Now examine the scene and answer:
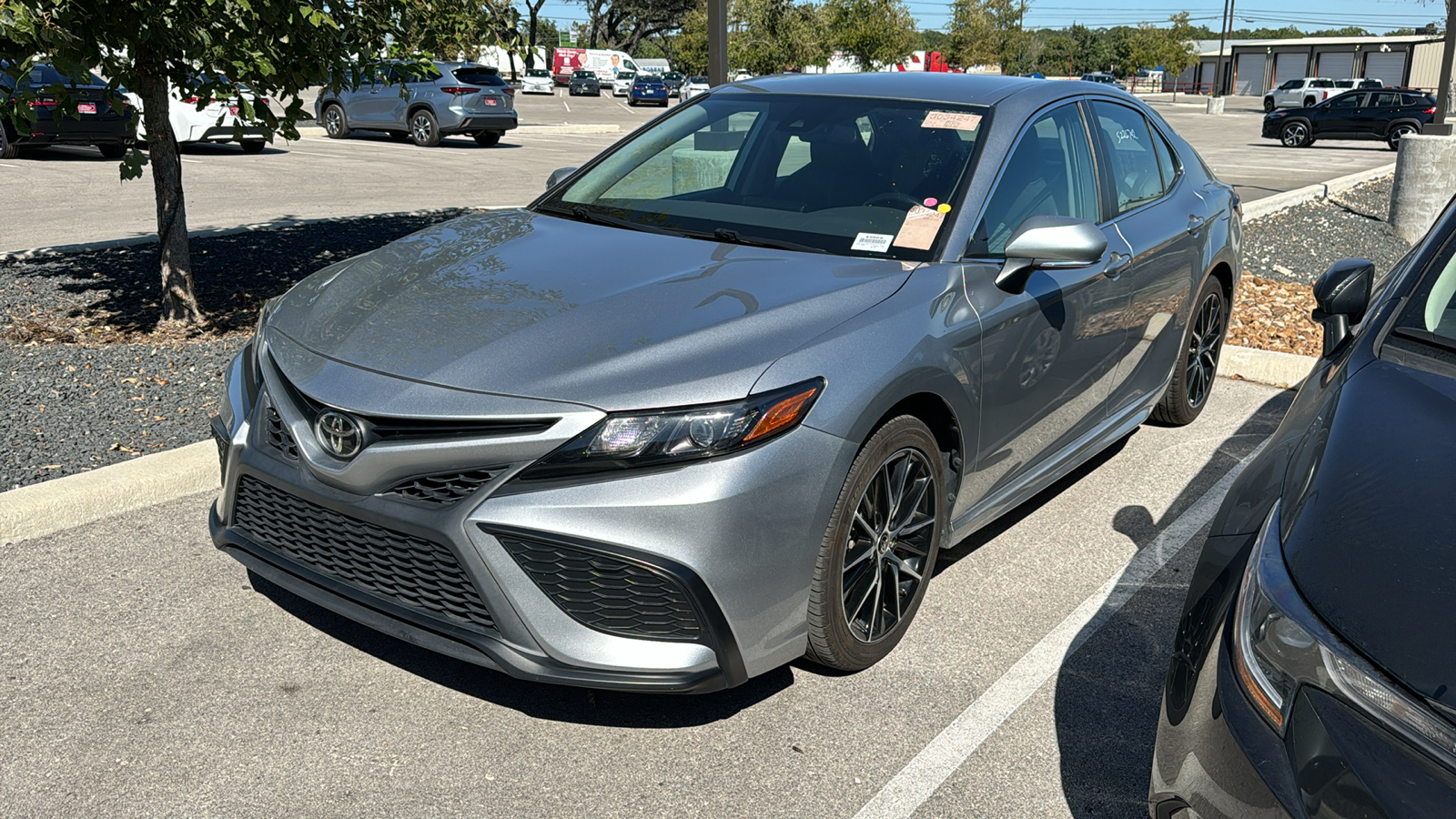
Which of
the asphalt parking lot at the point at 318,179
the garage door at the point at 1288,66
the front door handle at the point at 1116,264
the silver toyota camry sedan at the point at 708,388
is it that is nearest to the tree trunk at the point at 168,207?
the asphalt parking lot at the point at 318,179

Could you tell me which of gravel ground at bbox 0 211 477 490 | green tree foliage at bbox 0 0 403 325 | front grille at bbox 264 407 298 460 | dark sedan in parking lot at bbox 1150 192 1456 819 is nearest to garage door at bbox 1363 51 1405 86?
gravel ground at bbox 0 211 477 490

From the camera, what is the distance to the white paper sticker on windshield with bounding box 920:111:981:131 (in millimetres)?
4145

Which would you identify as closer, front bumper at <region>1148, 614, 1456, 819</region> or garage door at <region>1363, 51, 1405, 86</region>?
front bumper at <region>1148, 614, 1456, 819</region>

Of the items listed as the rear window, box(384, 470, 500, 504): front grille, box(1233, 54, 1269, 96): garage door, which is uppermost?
box(1233, 54, 1269, 96): garage door

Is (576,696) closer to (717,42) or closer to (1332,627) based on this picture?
(1332,627)

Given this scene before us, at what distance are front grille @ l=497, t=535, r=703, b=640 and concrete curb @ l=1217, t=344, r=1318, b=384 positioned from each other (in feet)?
16.4

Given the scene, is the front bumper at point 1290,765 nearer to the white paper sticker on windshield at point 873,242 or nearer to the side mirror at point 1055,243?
the side mirror at point 1055,243

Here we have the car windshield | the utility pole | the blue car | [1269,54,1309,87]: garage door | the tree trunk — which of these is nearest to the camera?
the car windshield

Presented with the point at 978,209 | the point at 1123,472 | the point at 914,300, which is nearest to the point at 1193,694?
the point at 914,300

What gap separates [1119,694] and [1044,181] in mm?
1849

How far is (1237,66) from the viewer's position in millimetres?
96812

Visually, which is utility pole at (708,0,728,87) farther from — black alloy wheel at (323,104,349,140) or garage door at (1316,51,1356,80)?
garage door at (1316,51,1356,80)

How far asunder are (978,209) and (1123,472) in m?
2.06

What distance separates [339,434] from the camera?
116 inches
